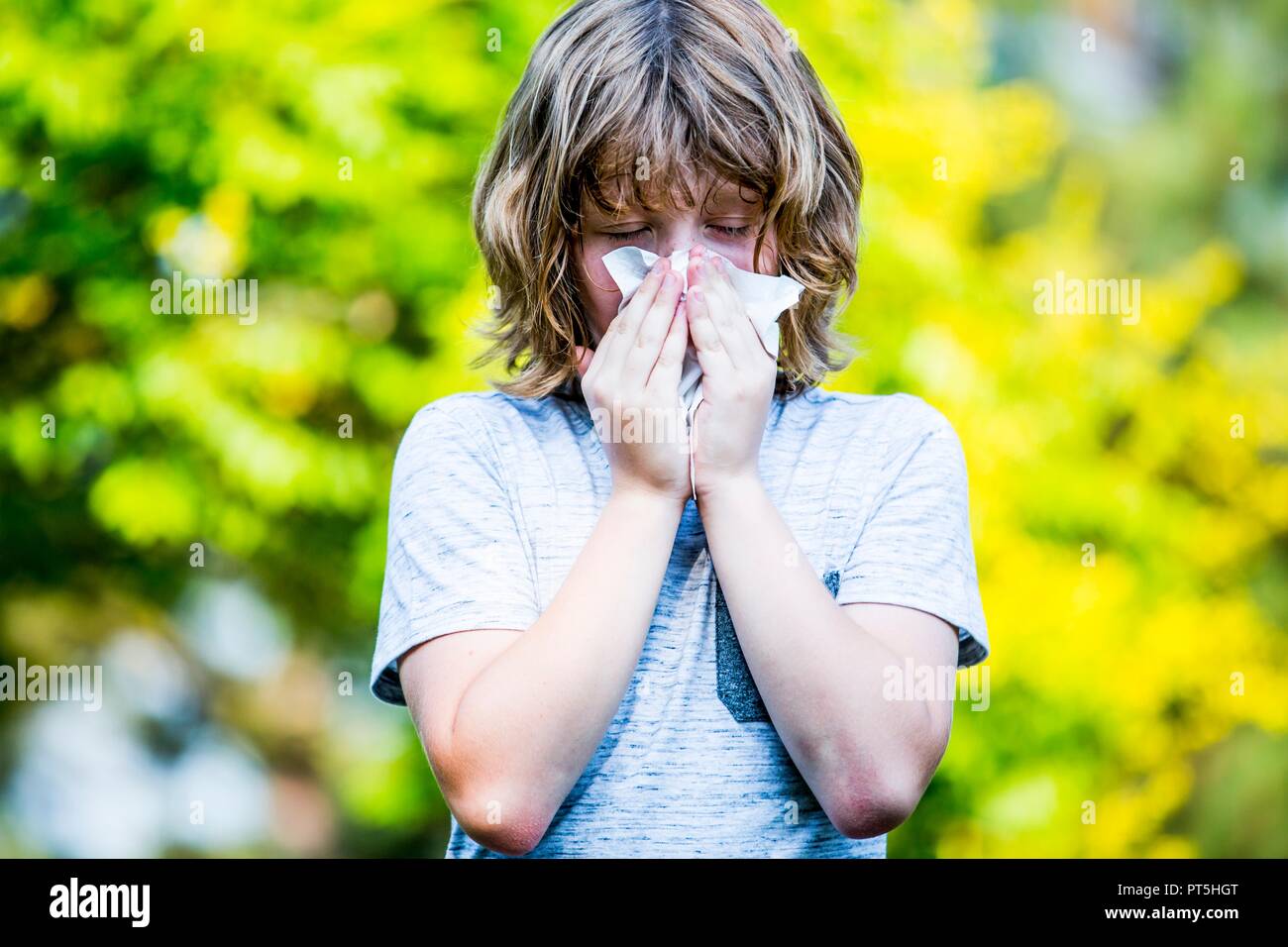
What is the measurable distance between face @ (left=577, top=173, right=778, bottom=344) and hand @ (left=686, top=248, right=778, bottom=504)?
0.05 meters

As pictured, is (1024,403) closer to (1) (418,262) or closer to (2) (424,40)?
(1) (418,262)

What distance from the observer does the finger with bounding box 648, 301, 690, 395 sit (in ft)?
5.32

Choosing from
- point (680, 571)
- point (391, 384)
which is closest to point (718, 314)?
point (680, 571)

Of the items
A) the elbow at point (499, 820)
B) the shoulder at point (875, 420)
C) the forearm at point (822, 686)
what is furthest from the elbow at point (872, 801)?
the shoulder at point (875, 420)

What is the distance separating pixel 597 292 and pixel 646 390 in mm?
287

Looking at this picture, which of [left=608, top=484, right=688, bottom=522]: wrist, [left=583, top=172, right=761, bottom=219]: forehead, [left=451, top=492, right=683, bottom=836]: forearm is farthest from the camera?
[left=583, top=172, right=761, bottom=219]: forehead

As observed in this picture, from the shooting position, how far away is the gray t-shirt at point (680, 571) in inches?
61.7

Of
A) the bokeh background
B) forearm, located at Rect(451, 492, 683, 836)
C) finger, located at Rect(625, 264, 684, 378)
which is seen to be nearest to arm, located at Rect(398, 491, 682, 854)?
forearm, located at Rect(451, 492, 683, 836)

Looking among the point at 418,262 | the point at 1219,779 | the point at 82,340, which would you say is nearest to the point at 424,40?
the point at 418,262

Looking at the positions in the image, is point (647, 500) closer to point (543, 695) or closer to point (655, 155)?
point (543, 695)

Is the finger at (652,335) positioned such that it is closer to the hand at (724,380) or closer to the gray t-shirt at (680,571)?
the hand at (724,380)

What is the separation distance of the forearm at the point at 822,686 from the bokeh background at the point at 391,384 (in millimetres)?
2450

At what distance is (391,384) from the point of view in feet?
14.7

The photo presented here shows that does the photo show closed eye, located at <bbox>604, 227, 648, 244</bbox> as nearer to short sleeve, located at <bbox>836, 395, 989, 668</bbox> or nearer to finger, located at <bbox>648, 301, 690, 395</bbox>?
finger, located at <bbox>648, 301, 690, 395</bbox>
